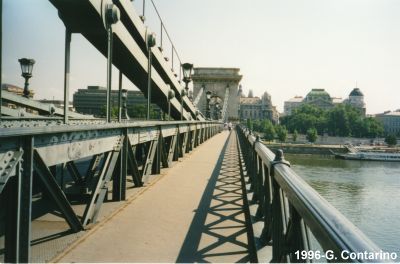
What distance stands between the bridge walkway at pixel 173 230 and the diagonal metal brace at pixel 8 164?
118cm

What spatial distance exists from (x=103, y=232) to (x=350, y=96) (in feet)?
605

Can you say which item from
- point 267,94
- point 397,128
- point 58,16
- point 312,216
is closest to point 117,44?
point 58,16

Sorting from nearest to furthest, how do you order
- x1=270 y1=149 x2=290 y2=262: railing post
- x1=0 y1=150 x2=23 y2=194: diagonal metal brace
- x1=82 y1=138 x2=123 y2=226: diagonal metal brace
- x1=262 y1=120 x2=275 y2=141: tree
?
x1=0 y1=150 x2=23 y2=194: diagonal metal brace
x1=270 y1=149 x2=290 y2=262: railing post
x1=82 y1=138 x2=123 y2=226: diagonal metal brace
x1=262 y1=120 x2=275 y2=141: tree

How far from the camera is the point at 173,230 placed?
15.1ft

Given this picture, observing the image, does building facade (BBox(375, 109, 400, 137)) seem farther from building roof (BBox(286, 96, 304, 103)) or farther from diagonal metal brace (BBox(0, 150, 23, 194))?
diagonal metal brace (BBox(0, 150, 23, 194))

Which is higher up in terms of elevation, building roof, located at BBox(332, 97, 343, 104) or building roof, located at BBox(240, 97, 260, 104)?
building roof, located at BBox(332, 97, 343, 104)

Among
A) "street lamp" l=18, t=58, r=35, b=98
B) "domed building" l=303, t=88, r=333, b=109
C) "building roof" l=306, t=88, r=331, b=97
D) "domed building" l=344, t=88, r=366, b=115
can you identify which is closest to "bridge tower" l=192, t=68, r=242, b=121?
"street lamp" l=18, t=58, r=35, b=98

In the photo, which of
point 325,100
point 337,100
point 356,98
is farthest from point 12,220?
point 337,100

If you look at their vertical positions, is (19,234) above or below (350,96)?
below

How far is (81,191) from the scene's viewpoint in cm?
668

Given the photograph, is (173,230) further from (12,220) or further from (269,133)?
(269,133)

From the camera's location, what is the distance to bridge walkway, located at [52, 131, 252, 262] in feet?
12.2

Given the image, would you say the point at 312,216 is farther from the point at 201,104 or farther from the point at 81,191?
the point at 201,104

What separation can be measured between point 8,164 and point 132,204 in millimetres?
3274
